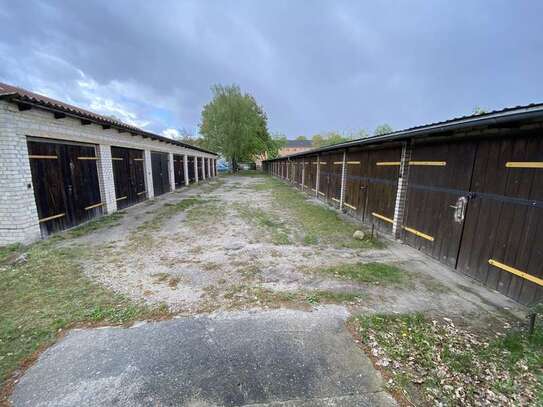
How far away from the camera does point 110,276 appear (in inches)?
149

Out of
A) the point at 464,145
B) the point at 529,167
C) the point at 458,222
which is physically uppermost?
the point at 464,145

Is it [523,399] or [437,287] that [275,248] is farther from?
[523,399]

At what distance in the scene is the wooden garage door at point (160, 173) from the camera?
12395mm

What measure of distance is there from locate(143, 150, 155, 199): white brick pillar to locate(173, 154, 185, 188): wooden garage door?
390 cm

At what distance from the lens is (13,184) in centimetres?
473

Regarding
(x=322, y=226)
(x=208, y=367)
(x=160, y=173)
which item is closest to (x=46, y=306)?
(x=208, y=367)

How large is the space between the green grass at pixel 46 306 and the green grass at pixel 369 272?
107 inches

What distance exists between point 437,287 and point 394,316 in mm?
1287

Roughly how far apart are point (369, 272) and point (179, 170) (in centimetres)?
1557

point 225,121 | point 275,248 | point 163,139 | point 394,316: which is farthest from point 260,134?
point 394,316

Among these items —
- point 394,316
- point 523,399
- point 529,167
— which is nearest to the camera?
point 523,399

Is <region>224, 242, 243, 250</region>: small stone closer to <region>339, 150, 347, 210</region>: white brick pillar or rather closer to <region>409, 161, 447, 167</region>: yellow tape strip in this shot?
<region>409, 161, 447, 167</region>: yellow tape strip

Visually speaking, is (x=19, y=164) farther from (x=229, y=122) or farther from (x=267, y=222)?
(x=229, y=122)

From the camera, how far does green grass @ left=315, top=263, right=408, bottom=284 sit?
3.79 metres
